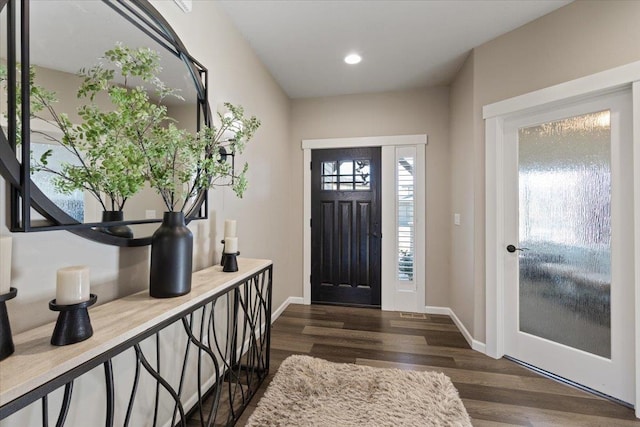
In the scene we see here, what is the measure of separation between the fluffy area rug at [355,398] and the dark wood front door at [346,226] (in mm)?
1422

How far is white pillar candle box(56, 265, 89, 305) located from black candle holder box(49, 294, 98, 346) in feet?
0.05

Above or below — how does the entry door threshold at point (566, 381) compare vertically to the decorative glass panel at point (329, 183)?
below

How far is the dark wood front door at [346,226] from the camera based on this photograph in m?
3.44

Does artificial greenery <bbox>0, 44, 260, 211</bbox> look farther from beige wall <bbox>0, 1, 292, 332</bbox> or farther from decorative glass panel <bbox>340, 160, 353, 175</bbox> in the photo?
decorative glass panel <bbox>340, 160, 353, 175</bbox>

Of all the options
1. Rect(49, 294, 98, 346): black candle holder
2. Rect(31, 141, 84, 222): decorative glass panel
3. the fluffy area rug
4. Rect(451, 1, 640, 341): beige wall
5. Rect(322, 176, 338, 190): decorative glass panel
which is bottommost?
the fluffy area rug

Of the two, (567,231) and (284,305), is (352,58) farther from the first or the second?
(284,305)

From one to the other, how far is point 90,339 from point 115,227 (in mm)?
510

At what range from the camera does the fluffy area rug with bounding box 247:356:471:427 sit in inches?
62.2

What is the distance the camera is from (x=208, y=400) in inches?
70.2

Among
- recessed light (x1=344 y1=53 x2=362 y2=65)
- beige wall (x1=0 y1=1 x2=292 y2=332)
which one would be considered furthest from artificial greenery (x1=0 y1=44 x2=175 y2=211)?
recessed light (x1=344 y1=53 x2=362 y2=65)

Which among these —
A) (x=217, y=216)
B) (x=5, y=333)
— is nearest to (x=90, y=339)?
(x=5, y=333)

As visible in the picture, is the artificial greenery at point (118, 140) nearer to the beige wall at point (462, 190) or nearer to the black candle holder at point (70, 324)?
the black candle holder at point (70, 324)

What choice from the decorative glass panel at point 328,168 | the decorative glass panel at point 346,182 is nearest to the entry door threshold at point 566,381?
the decorative glass panel at point 346,182

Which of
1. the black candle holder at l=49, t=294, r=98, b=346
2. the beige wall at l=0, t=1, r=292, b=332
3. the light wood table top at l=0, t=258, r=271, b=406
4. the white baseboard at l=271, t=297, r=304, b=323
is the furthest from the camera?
the white baseboard at l=271, t=297, r=304, b=323
